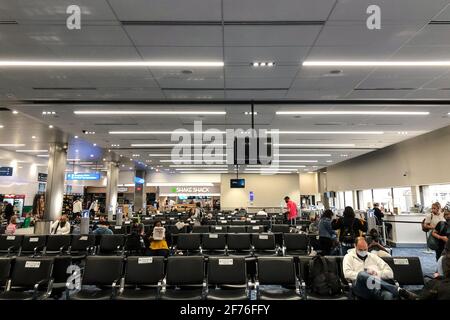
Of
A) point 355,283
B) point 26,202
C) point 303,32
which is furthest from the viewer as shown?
point 26,202

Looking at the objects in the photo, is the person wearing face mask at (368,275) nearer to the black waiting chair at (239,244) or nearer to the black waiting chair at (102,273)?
the black waiting chair at (239,244)

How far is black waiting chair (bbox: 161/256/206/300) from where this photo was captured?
4.17m

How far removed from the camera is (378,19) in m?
3.82

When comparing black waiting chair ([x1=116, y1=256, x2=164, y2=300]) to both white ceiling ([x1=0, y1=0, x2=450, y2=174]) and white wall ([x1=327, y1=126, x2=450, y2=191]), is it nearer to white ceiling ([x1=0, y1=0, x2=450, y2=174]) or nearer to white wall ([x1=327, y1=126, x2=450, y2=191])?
white ceiling ([x1=0, y1=0, x2=450, y2=174])

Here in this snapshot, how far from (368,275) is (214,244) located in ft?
11.9

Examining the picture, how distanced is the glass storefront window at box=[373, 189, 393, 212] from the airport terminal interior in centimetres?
380

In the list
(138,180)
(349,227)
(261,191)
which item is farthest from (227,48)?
(261,191)

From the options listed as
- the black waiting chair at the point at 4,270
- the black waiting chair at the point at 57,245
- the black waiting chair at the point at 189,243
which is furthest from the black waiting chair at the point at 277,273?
the black waiting chair at the point at 57,245

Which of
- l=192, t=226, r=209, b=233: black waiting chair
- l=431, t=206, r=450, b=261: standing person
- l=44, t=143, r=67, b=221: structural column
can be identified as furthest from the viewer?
l=44, t=143, r=67, b=221: structural column

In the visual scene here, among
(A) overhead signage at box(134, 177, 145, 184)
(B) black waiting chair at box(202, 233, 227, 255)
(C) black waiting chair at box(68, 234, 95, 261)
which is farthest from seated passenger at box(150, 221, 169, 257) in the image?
(A) overhead signage at box(134, 177, 145, 184)

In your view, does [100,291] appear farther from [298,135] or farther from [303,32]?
[298,135]

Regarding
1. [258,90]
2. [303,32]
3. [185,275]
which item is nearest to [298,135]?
[258,90]

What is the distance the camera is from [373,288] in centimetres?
362

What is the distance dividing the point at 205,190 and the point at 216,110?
23.4 metres
